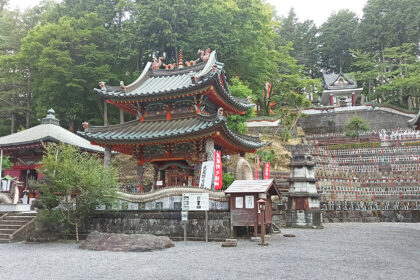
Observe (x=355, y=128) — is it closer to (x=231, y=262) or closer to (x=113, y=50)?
(x=113, y=50)

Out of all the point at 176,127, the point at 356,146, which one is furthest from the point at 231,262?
the point at 356,146

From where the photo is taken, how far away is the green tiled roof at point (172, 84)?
18.9 metres

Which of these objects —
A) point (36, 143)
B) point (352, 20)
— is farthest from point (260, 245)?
point (352, 20)

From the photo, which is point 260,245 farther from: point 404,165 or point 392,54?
point 392,54

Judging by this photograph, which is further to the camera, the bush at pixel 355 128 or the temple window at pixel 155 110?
the bush at pixel 355 128

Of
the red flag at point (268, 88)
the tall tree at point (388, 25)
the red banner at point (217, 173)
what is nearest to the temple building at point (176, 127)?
the red banner at point (217, 173)

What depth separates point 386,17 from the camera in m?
57.4

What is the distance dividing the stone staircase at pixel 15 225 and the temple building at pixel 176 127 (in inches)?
210

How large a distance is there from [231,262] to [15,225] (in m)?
13.4

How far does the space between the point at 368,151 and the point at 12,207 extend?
112ft

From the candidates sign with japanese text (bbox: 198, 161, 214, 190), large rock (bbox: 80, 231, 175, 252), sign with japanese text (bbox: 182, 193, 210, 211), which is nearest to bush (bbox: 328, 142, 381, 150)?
sign with japanese text (bbox: 198, 161, 214, 190)

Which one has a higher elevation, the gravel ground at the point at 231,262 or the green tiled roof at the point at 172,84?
the green tiled roof at the point at 172,84

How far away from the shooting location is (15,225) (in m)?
17.6

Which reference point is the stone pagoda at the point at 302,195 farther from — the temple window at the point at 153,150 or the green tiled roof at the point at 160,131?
the temple window at the point at 153,150
